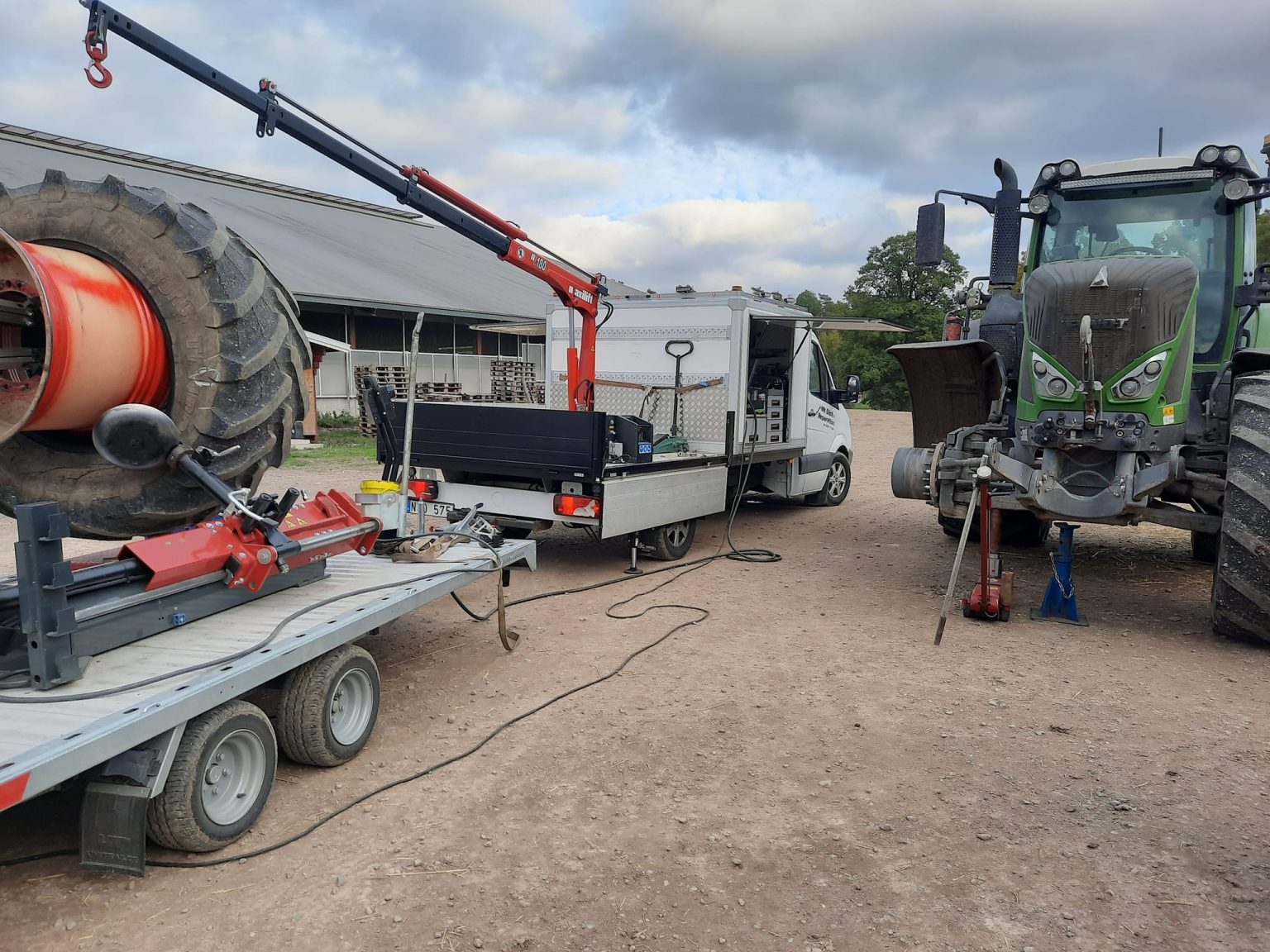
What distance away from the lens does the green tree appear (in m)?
36.8

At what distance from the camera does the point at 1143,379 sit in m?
5.78

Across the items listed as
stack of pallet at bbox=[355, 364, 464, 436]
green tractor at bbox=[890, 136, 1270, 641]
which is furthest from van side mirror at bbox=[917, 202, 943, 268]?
stack of pallet at bbox=[355, 364, 464, 436]

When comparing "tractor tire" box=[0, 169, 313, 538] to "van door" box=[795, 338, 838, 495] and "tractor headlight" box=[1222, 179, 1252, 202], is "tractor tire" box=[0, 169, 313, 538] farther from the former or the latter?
"van door" box=[795, 338, 838, 495]

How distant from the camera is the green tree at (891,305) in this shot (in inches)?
1447

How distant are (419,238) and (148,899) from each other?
29927 millimetres

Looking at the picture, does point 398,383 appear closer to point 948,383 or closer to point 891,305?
point 948,383

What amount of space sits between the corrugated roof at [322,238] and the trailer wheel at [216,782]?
54.3 feet

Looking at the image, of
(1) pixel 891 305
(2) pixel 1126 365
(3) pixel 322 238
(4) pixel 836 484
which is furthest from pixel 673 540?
(1) pixel 891 305

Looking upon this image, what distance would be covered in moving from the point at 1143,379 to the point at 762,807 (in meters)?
3.97

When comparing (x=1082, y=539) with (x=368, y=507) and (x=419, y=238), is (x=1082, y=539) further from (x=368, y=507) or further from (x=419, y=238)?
(x=419, y=238)

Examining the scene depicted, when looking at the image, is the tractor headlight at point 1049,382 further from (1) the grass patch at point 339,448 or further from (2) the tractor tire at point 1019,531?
(1) the grass patch at point 339,448

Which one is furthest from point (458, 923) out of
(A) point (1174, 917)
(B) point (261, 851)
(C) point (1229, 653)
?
(C) point (1229, 653)

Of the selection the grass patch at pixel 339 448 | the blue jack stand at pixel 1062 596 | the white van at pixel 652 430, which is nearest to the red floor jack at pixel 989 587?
the blue jack stand at pixel 1062 596

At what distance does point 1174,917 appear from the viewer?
9.72ft
